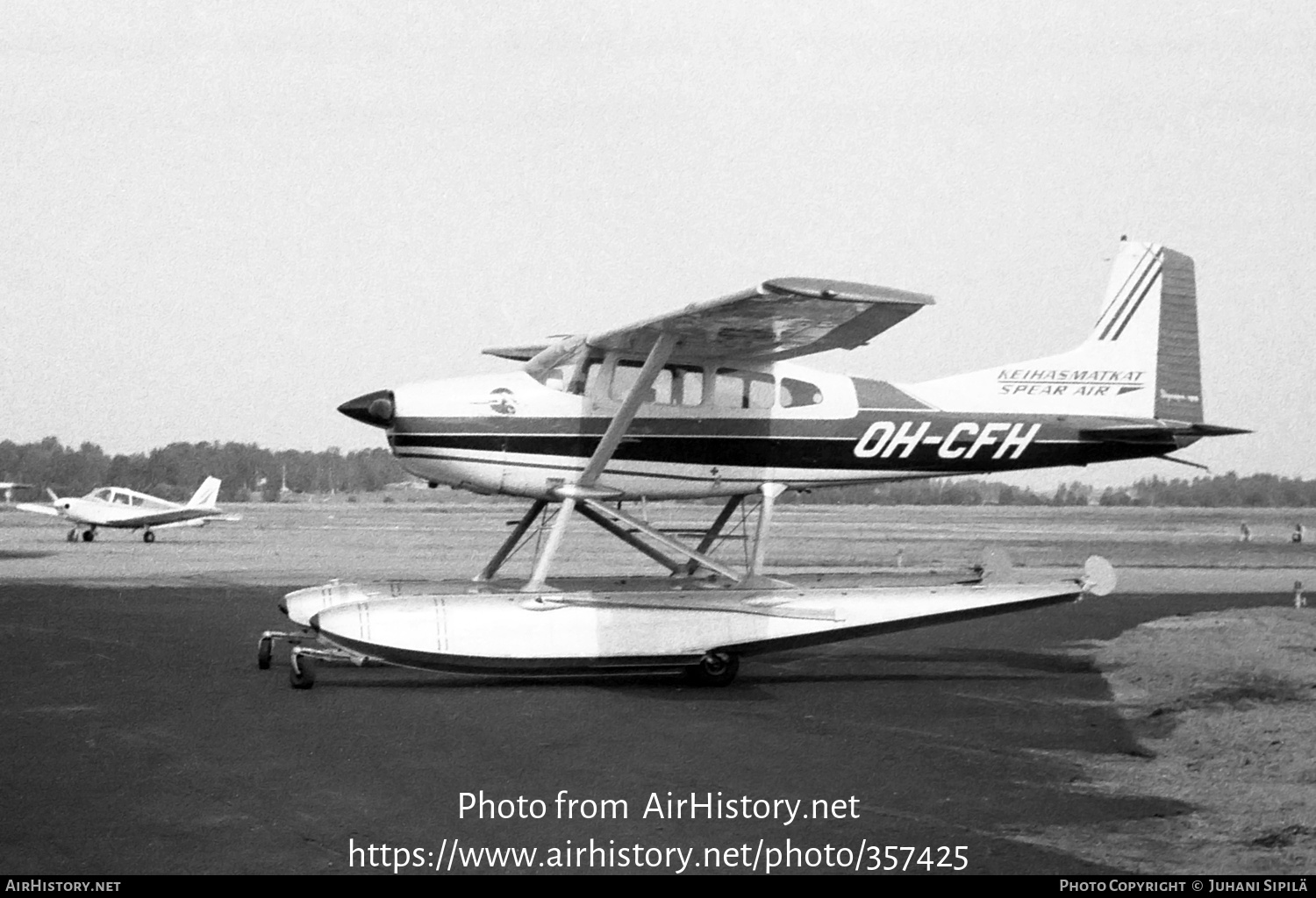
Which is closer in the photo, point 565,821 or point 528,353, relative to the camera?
point 565,821

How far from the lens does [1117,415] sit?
13.2 meters

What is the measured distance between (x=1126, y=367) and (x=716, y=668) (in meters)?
5.70

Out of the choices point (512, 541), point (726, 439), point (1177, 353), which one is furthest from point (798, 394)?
point (1177, 353)

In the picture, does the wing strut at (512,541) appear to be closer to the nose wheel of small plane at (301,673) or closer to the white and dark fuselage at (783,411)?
the white and dark fuselage at (783,411)

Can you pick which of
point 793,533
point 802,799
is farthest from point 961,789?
point 793,533

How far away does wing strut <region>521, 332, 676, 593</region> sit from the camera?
436 inches

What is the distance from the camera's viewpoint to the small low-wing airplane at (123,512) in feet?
140

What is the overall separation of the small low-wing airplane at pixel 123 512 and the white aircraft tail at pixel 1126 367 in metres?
35.4

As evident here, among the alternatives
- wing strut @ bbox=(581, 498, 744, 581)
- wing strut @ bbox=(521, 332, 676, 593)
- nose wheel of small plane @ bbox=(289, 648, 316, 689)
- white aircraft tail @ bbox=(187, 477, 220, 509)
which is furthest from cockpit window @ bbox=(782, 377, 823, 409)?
white aircraft tail @ bbox=(187, 477, 220, 509)

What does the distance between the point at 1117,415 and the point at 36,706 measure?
33.8 feet

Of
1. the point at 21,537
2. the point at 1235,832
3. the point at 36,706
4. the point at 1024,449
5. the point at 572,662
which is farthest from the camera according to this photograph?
the point at 21,537

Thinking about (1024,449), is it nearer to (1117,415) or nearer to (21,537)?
(1117,415)
